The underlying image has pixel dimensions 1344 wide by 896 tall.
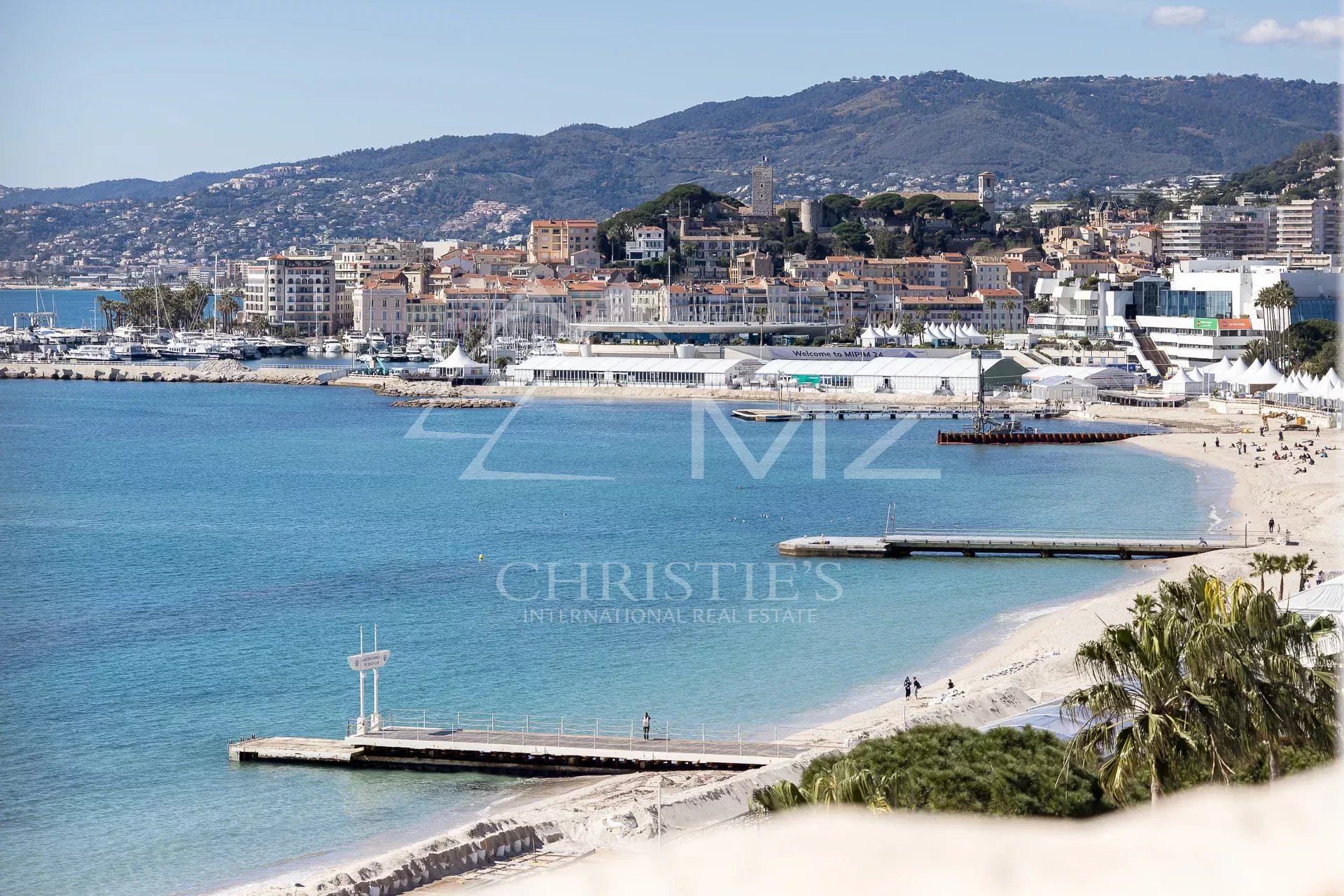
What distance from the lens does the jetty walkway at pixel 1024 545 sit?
69.2ft

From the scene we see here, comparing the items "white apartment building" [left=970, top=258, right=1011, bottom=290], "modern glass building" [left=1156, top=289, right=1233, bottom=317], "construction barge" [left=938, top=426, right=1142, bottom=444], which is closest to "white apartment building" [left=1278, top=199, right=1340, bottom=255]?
"white apartment building" [left=970, top=258, right=1011, bottom=290]

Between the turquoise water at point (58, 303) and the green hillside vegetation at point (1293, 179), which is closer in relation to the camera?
the green hillside vegetation at point (1293, 179)

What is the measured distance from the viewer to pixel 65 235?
6885 inches

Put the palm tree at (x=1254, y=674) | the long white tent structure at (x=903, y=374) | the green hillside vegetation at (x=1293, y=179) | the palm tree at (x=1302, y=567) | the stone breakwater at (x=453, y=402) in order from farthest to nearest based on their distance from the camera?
the green hillside vegetation at (x=1293, y=179)
the stone breakwater at (x=453, y=402)
the long white tent structure at (x=903, y=374)
the palm tree at (x=1302, y=567)
the palm tree at (x=1254, y=674)

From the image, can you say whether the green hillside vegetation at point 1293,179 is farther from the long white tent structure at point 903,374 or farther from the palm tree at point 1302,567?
the palm tree at point 1302,567

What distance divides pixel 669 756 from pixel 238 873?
10.3ft

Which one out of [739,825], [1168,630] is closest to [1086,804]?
[1168,630]

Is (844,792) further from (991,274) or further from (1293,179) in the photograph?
(1293,179)

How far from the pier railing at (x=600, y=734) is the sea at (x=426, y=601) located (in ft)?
0.94

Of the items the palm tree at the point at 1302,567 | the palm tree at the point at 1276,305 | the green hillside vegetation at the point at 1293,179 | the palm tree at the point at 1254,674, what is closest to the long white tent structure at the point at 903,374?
the palm tree at the point at 1276,305

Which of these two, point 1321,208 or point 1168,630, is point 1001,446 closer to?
point 1168,630

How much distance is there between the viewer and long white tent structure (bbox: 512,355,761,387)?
53219mm

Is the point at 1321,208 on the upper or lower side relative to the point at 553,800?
upper

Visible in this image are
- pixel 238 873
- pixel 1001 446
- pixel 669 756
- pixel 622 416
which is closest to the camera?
pixel 238 873
